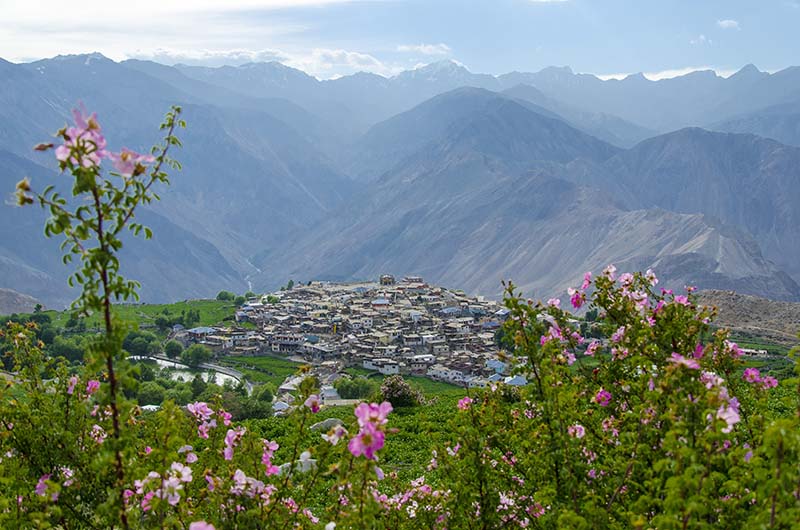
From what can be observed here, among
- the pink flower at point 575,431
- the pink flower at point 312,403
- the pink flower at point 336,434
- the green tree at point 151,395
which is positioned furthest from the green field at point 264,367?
the pink flower at point 336,434

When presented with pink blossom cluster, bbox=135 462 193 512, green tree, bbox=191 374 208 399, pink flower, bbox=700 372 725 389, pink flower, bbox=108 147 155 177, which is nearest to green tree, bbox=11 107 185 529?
pink flower, bbox=108 147 155 177

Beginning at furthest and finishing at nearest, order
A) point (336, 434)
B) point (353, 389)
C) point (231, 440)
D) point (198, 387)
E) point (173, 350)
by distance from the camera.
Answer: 1. point (173, 350)
2. point (198, 387)
3. point (353, 389)
4. point (231, 440)
5. point (336, 434)

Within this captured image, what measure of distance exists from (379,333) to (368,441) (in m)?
89.7

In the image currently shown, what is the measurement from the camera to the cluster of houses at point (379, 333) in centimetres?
8012

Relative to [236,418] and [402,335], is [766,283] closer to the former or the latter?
[402,335]

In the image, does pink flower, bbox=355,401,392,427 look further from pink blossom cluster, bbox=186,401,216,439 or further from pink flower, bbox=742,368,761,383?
pink flower, bbox=742,368,761,383

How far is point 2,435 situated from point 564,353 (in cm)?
582

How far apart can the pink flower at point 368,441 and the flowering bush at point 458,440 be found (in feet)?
0.03

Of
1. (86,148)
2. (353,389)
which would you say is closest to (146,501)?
(86,148)

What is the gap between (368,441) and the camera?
15.3 feet

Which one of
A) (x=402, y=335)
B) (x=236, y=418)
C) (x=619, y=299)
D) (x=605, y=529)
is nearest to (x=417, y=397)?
(x=236, y=418)

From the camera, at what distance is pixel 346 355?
85875 mm

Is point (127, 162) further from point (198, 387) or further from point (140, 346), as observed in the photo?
point (140, 346)

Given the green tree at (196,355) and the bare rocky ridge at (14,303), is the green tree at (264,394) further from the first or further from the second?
the bare rocky ridge at (14,303)
